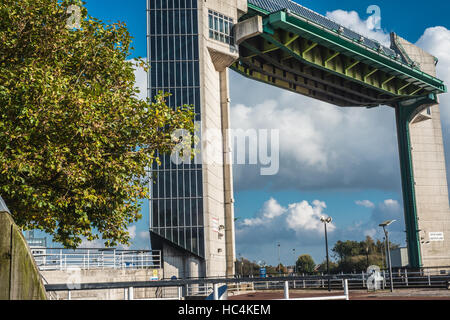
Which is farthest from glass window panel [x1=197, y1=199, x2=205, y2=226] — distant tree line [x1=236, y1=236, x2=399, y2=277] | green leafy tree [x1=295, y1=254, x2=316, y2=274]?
green leafy tree [x1=295, y1=254, x2=316, y2=274]

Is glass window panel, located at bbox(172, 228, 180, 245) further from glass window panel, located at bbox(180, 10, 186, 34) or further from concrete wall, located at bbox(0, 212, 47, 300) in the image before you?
concrete wall, located at bbox(0, 212, 47, 300)

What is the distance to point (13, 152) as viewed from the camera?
12195 millimetres

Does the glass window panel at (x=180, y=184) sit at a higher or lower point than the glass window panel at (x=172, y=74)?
lower

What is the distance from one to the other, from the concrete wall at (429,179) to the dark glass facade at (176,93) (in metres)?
38.8

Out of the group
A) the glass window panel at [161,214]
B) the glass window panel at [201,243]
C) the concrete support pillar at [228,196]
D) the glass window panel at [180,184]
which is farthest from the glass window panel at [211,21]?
the glass window panel at [201,243]

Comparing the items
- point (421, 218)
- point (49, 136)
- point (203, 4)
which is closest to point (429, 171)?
point (421, 218)

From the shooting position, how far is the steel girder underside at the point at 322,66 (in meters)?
49.6

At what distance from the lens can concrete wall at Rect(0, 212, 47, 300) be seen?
2508mm

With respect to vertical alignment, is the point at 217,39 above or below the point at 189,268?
above

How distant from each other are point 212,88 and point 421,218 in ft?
128

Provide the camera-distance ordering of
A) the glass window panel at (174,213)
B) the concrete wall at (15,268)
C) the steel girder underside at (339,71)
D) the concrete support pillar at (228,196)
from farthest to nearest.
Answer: the steel girder underside at (339,71)
the concrete support pillar at (228,196)
the glass window panel at (174,213)
the concrete wall at (15,268)

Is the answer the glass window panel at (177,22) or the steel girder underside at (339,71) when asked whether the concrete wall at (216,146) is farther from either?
the steel girder underside at (339,71)
